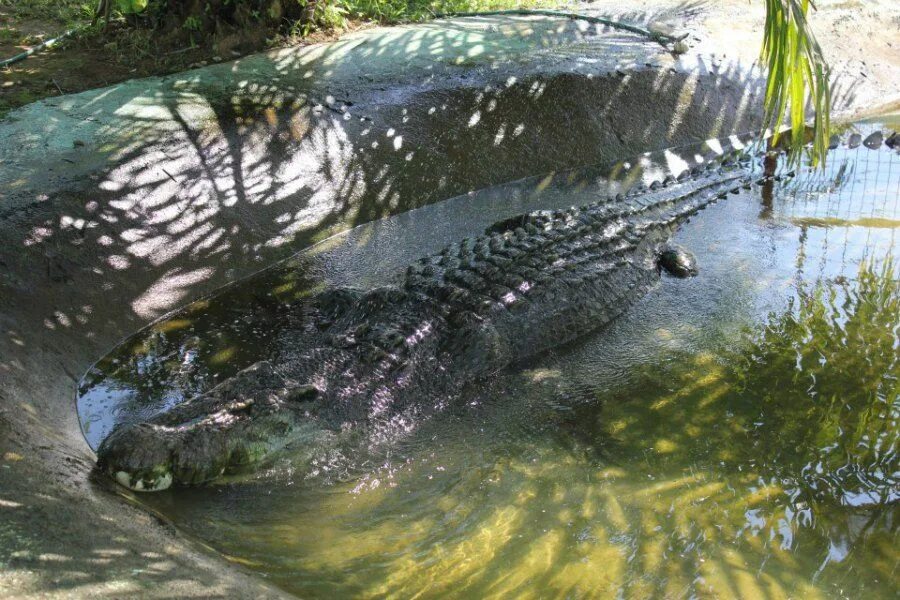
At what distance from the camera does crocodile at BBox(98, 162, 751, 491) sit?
3451 mm

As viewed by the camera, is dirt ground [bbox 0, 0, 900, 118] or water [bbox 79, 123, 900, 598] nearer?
water [bbox 79, 123, 900, 598]

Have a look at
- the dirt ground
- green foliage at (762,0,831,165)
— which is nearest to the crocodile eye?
green foliage at (762,0,831,165)

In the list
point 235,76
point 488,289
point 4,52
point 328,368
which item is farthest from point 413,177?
point 4,52

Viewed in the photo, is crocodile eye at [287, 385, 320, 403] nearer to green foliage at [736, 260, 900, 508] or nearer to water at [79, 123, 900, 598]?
water at [79, 123, 900, 598]

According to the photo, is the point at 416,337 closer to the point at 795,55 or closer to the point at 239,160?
the point at 239,160

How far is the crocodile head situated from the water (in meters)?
0.11

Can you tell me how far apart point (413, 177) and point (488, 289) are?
2148 mm

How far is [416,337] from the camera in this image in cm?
434

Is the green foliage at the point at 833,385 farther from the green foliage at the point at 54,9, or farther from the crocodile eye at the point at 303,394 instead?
the green foliage at the point at 54,9

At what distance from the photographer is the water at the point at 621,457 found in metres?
2.98

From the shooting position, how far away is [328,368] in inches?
160

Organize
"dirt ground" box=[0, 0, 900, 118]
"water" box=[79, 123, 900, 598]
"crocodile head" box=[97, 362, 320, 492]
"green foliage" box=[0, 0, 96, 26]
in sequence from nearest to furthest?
"water" box=[79, 123, 900, 598] → "crocodile head" box=[97, 362, 320, 492] → "dirt ground" box=[0, 0, 900, 118] → "green foliage" box=[0, 0, 96, 26]

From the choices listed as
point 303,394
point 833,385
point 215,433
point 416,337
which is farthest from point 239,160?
point 833,385

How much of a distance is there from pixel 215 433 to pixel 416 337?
130cm
